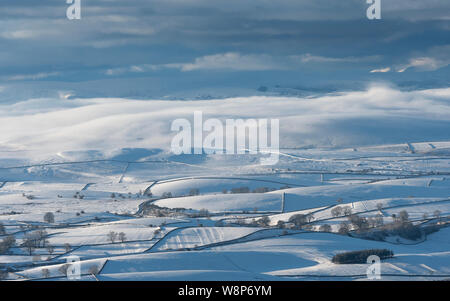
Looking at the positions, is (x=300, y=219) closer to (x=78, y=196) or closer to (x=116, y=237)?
(x=116, y=237)

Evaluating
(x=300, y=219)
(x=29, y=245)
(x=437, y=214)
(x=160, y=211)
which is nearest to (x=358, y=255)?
(x=300, y=219)

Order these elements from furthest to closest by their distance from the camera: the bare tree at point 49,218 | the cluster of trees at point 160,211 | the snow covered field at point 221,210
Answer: the cluster of trees at point 160,211 → the bare tree at point 49,218 → the snow covered field at point 221,210

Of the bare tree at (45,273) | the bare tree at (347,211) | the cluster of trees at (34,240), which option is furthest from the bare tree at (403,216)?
the bare tree at (45,273)

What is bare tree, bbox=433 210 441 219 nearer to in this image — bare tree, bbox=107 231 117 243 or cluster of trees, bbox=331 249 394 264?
cluster of trees, bbox=331 249 394 264

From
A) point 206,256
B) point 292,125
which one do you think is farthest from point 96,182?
point 292,125

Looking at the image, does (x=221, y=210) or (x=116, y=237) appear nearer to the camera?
(x=116, y=237)

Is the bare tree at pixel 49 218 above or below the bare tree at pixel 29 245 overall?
above

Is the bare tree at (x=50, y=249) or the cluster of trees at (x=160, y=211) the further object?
the cluster of trees at (x=160, y=211)

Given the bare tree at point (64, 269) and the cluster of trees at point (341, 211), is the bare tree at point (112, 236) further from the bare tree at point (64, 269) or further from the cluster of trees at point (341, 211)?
the cluster of trees at point (341, 211)
